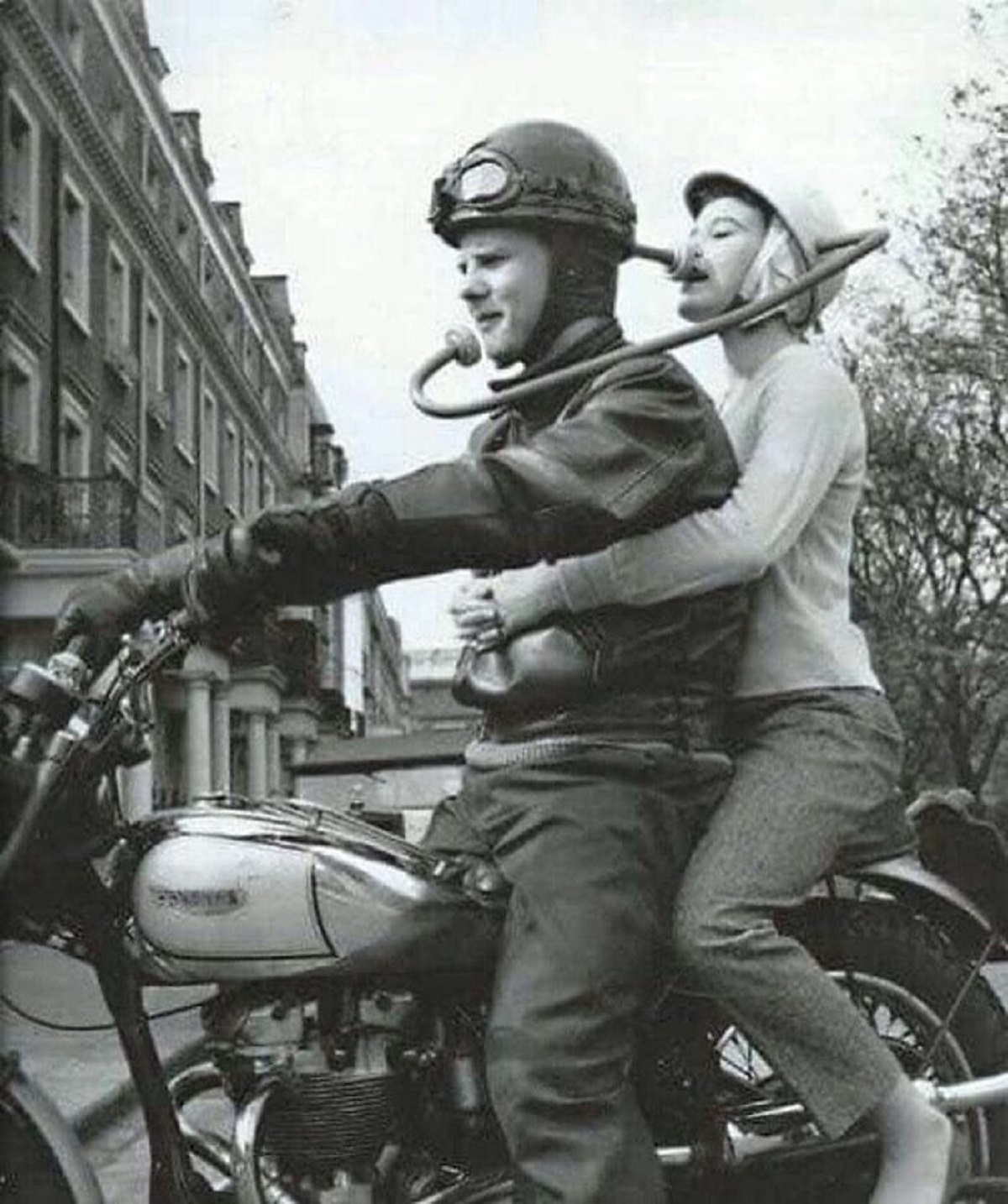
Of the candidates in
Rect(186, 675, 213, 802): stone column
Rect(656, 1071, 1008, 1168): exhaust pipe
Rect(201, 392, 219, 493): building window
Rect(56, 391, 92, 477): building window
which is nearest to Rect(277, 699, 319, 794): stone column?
Rect(186, 675, 213, 802): stone column

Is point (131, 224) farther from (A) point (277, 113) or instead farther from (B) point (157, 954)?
(B) point (157, 954)

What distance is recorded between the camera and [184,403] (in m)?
26.8

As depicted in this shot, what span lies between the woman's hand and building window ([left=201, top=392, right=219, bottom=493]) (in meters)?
23.9

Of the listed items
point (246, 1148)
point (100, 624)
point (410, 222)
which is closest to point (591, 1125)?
point (246, 1148)

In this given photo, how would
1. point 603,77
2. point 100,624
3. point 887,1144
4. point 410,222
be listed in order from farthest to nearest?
point 603,77
point 410,222
point 887,1144
point 100,624

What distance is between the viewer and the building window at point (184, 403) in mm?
26094

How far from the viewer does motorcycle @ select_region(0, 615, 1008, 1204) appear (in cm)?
257

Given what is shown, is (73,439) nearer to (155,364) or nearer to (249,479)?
(249,479)

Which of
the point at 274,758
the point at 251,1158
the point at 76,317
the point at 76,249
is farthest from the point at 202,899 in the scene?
the point at 76,249

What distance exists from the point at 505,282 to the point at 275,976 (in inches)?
35.9

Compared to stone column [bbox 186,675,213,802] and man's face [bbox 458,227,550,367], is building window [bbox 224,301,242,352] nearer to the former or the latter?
stone column [bbox 186,675,213,802]

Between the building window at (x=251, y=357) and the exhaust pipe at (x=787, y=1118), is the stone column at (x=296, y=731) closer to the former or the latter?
the building window at (x=251, y=357)

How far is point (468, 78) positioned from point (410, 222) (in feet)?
1.11

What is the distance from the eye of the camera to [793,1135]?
2.97 metres
